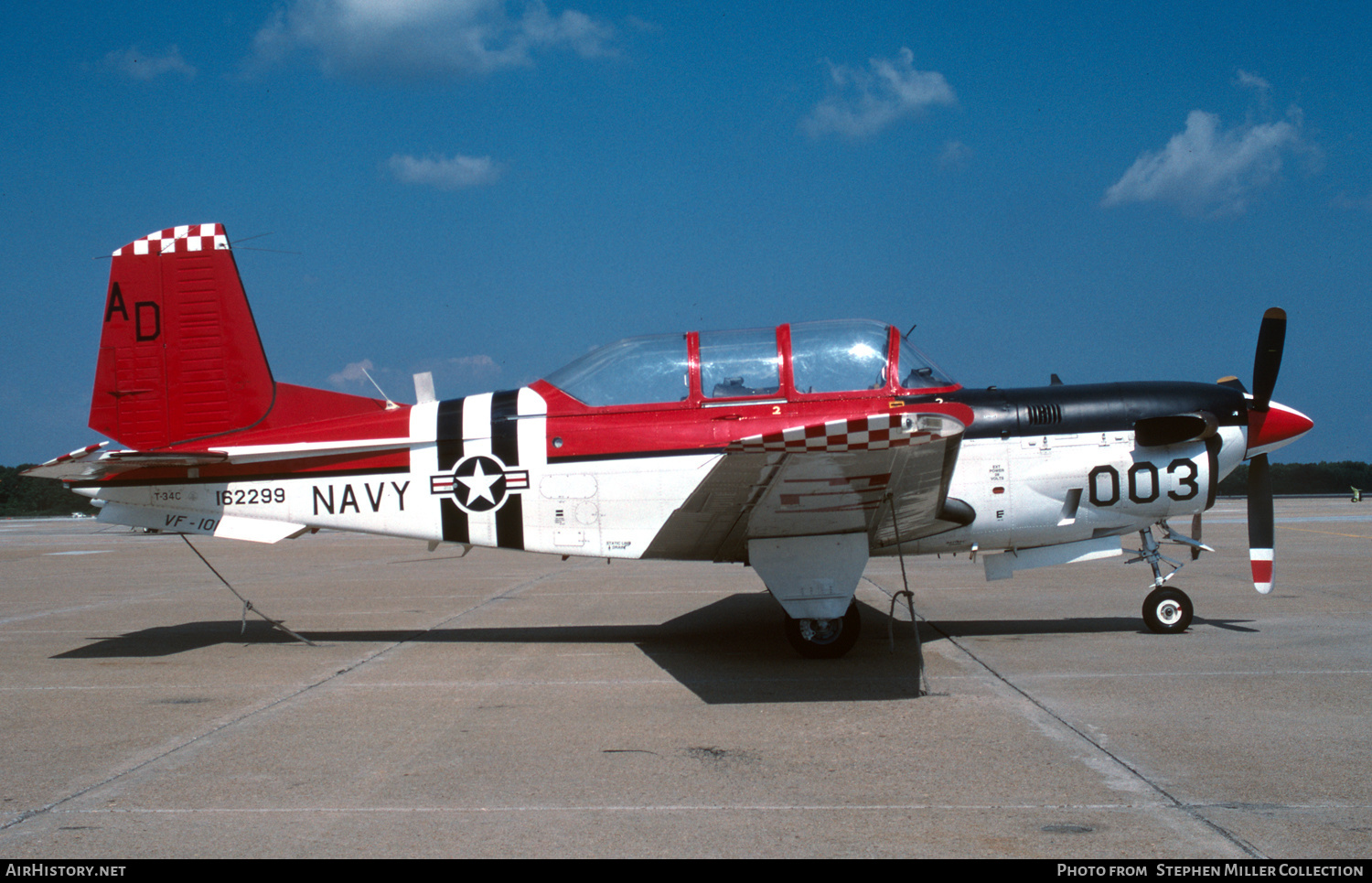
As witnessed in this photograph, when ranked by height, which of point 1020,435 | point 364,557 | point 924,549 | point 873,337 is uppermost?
point 873,337

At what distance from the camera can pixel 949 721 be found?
4.95 metres

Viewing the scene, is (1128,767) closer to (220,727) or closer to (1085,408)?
(1085,408)

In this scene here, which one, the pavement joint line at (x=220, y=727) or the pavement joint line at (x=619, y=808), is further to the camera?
the pavement joint line at (x=220, y=727)

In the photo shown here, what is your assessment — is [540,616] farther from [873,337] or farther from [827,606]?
[873,337]

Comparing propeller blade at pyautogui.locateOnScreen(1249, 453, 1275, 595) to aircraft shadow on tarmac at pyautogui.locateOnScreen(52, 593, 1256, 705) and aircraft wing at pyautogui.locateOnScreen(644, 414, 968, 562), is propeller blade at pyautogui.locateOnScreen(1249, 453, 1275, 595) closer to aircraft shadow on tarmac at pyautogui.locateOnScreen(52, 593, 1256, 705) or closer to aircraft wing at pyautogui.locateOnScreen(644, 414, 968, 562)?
aircraft shadow on tarmac at pyautogui.locateOnScreen(52, 593, 1256, 705)

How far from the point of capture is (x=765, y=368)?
22.6 ft

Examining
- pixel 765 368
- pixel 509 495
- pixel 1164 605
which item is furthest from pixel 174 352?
pixel 1164 605

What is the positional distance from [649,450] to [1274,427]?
524cm

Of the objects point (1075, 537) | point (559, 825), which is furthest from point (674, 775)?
point (1075, 537)

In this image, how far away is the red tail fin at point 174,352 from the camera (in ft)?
25.6

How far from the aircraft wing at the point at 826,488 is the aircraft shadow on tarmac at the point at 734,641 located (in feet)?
2.88

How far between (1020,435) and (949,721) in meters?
3.01

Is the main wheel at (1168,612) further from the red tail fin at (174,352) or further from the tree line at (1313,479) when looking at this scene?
the tree line at (1313,479)

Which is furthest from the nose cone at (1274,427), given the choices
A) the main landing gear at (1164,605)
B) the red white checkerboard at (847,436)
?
the red white checkerboard at (847,436)
